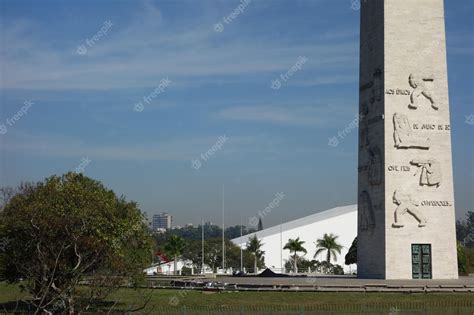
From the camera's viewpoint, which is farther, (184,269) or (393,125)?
(184,269)

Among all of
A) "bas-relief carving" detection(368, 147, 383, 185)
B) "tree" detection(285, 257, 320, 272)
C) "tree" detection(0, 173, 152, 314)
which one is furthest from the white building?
"tree" detection(0, 173, 152, 314)

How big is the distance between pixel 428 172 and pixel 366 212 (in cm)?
442

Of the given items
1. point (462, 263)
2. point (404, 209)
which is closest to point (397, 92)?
point (404, 209)

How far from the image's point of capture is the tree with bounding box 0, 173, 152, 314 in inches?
924

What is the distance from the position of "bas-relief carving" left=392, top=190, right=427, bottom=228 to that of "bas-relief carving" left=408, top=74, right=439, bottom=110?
532 cm

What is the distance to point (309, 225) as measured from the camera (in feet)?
340

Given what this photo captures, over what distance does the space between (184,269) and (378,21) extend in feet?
174

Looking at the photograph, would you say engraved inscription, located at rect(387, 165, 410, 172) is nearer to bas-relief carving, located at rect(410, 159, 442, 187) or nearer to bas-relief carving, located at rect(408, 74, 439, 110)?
bas-relief carving, located at rect(410, 159, 442, 187)

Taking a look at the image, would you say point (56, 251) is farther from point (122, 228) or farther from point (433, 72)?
point (433, 72)

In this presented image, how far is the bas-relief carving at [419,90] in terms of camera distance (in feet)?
133

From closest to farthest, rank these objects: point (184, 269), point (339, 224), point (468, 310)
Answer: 1. point (468, 310)
2. point (184, 269)
3. point (339, 224)

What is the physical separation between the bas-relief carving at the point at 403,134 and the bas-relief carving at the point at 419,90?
3.51 ft

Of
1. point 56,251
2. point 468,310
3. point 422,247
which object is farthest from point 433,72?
point 56,251

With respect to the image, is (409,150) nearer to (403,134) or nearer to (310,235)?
(403,134)
